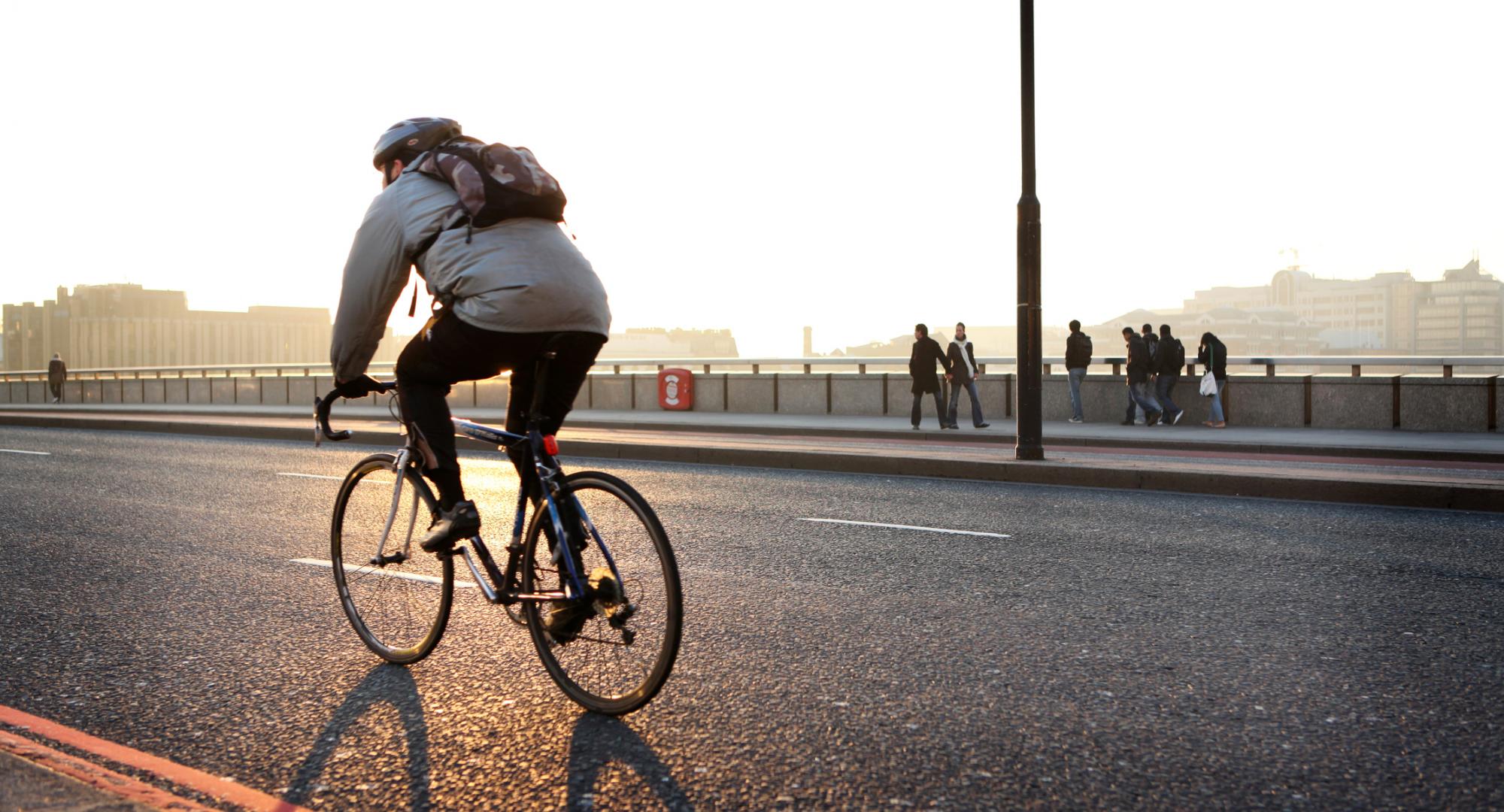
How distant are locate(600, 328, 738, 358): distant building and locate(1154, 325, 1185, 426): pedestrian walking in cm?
5074

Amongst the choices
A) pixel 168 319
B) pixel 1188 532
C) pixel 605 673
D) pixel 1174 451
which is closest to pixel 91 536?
pixel 605 673

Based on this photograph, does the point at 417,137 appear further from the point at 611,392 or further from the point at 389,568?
the point at 611,392

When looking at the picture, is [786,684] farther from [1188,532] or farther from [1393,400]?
[1393,400]

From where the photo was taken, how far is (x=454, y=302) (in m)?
3.60

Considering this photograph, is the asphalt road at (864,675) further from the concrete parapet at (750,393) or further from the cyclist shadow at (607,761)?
the concrete parapet at (750,393)

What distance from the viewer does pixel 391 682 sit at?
4191 mm

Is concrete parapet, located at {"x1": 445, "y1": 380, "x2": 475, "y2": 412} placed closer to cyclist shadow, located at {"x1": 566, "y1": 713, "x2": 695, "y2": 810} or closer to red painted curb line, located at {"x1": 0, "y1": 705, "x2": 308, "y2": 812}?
red painted curb line, located at {"x1": 0, "y1": 705, "x2": 308, "y2": 812}

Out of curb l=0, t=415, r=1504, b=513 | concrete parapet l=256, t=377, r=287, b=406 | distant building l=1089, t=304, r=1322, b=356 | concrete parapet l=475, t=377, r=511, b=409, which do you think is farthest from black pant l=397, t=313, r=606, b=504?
distant building l=1089, t=304, r=1322, b=356

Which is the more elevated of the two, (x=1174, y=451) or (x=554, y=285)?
(x=554, y=285)

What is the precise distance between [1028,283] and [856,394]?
1158 centimetres

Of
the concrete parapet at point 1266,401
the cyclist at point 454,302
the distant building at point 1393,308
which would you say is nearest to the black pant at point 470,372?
the cyclist at point 454,302

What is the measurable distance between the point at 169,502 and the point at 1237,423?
1604 cm

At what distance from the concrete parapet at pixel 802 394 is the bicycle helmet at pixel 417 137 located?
68.5 feet

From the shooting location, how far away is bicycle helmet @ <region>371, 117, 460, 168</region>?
3775 millimetres
